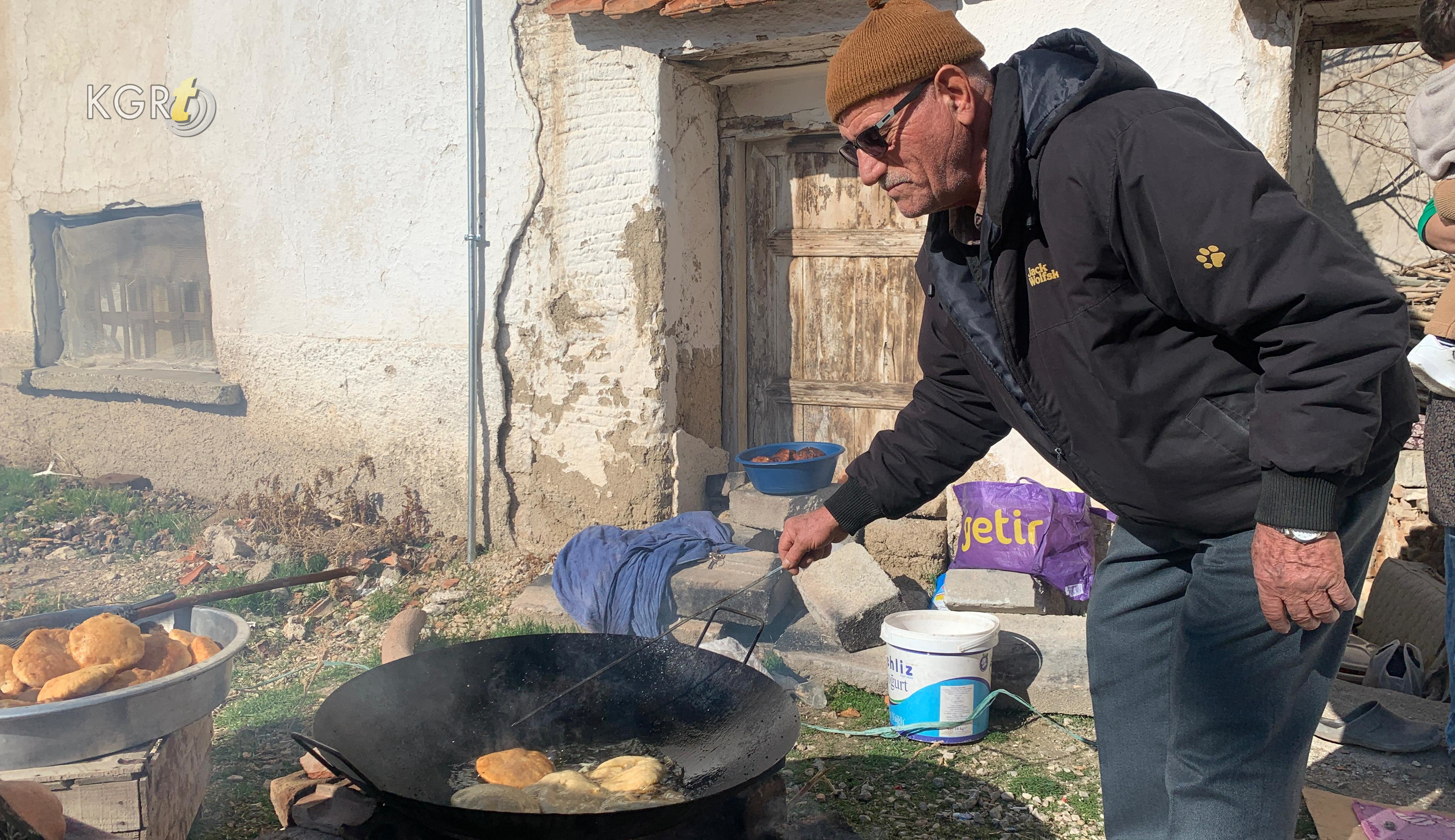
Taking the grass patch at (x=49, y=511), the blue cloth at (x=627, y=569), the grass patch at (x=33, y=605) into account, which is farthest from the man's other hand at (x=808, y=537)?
the grass patch at (x=49, y=511)

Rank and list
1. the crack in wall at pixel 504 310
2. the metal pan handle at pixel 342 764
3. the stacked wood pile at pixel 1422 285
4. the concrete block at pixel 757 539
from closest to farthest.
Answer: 1. the metal pan handle at pixel 342 764
2. the concrete block at pixel 757 539
3. the crack in wall at pixel 504 310
4. the stacked wood pile at pixel 1422 285

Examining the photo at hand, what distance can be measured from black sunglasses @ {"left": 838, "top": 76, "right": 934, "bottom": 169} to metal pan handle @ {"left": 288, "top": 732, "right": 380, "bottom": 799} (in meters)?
1.52

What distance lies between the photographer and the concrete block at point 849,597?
13.7ft

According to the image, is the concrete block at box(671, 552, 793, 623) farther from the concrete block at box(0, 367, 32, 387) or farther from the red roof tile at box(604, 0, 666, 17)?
the concrete block at box(0, 367, 32, 387)

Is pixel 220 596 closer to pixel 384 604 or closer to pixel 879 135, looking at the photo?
pixel 384 604

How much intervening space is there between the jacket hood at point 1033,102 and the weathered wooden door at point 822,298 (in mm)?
3330

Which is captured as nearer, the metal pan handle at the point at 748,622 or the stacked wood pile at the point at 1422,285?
the metal pan handle at the point at 748,622

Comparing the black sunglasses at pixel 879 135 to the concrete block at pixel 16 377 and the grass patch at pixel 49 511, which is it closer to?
the grass patch at pixel 49 511

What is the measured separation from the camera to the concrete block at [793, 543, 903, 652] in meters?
4.18

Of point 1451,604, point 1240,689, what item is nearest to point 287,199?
point 1240,689

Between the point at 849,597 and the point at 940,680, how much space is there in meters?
0.72

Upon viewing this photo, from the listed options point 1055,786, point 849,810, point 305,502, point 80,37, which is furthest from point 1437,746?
point 80,37

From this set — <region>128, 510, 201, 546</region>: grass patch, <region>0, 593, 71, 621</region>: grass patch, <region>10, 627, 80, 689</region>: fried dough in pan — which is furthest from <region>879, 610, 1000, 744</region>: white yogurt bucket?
<region>128, 510, 201, 546</region>: grass patch


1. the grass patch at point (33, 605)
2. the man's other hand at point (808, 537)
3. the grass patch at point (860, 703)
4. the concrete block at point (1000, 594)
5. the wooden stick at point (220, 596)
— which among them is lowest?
the grass patch at point (860, 703)
